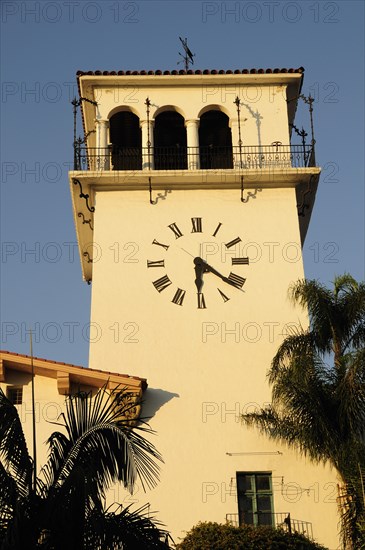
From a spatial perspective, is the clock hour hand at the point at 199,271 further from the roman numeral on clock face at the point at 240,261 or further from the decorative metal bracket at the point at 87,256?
the decorative metal bracket at the point at 87,256

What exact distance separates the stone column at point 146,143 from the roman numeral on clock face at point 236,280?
13.2 feet

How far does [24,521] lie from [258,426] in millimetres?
10755

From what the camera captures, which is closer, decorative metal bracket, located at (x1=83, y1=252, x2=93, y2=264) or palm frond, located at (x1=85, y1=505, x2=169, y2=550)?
palm frond, located at (x1=85, y1=505, x2=169, y2=550)

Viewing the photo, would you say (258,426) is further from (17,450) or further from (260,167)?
(17,450)

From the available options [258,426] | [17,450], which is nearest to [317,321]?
[258,426]

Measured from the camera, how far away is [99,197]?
3055 centimetres

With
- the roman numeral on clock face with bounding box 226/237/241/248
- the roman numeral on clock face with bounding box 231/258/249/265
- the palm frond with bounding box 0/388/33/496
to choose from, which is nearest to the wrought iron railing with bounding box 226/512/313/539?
the roman numeral on clock face with bounding box 231/258/249/265

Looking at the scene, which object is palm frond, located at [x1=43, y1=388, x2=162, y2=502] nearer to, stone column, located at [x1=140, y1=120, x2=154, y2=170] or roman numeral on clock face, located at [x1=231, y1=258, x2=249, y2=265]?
roman numeral on clock face, located at [x1=231, y1=258, x2=249, y2=265]

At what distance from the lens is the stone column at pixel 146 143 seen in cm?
3109

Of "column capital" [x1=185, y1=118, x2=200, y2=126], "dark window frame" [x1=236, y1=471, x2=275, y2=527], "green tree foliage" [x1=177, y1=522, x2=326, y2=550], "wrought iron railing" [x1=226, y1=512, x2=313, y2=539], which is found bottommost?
"green tree foliage" [x1=177, y1=522, x2=326, y2=550]

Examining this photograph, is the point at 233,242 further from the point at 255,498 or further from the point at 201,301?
the point at 255,498

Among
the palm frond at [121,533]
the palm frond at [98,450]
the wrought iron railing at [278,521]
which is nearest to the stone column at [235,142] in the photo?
the wrought iron railing at [278,521]

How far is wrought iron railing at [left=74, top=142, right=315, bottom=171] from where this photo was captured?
31.1 metres

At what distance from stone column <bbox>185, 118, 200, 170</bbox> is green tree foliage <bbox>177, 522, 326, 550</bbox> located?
11.1m
